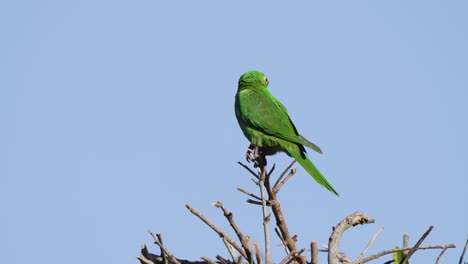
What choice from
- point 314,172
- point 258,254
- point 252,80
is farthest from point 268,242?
point 252,80

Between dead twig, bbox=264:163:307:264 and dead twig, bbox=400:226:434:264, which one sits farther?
dead twig, bbox=264:163:307:264

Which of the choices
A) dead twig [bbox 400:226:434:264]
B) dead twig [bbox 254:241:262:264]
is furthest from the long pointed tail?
dead twig [bbox 254:241:262:264]

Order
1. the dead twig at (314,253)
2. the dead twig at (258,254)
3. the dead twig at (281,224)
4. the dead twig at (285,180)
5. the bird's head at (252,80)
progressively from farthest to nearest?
the bird's head at (252,80), the dead twig at (285,180), the dead twig at (281,224), the dead twig at (314,253), the dead twig at (258,254)

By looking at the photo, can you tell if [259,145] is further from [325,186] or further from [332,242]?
[332,242]

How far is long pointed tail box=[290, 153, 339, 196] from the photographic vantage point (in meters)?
5.18

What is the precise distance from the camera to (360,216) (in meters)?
3.80

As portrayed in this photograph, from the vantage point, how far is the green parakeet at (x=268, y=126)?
5.81 metres

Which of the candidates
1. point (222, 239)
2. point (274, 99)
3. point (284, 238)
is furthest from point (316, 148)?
point (222, 239)

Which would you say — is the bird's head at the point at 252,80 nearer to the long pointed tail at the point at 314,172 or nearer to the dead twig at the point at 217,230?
the long pointed tail at the point at 314,172

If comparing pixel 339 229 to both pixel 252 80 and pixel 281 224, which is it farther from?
pixel 252 80

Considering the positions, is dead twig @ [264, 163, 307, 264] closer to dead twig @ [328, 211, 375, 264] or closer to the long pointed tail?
dead twig @ [328, 211, 375, 264]

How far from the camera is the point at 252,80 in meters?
7.03

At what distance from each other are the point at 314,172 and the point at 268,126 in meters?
0.85

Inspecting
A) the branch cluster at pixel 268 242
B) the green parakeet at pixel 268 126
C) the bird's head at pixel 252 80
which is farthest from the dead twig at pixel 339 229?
the bird's head at pixel 252 80
